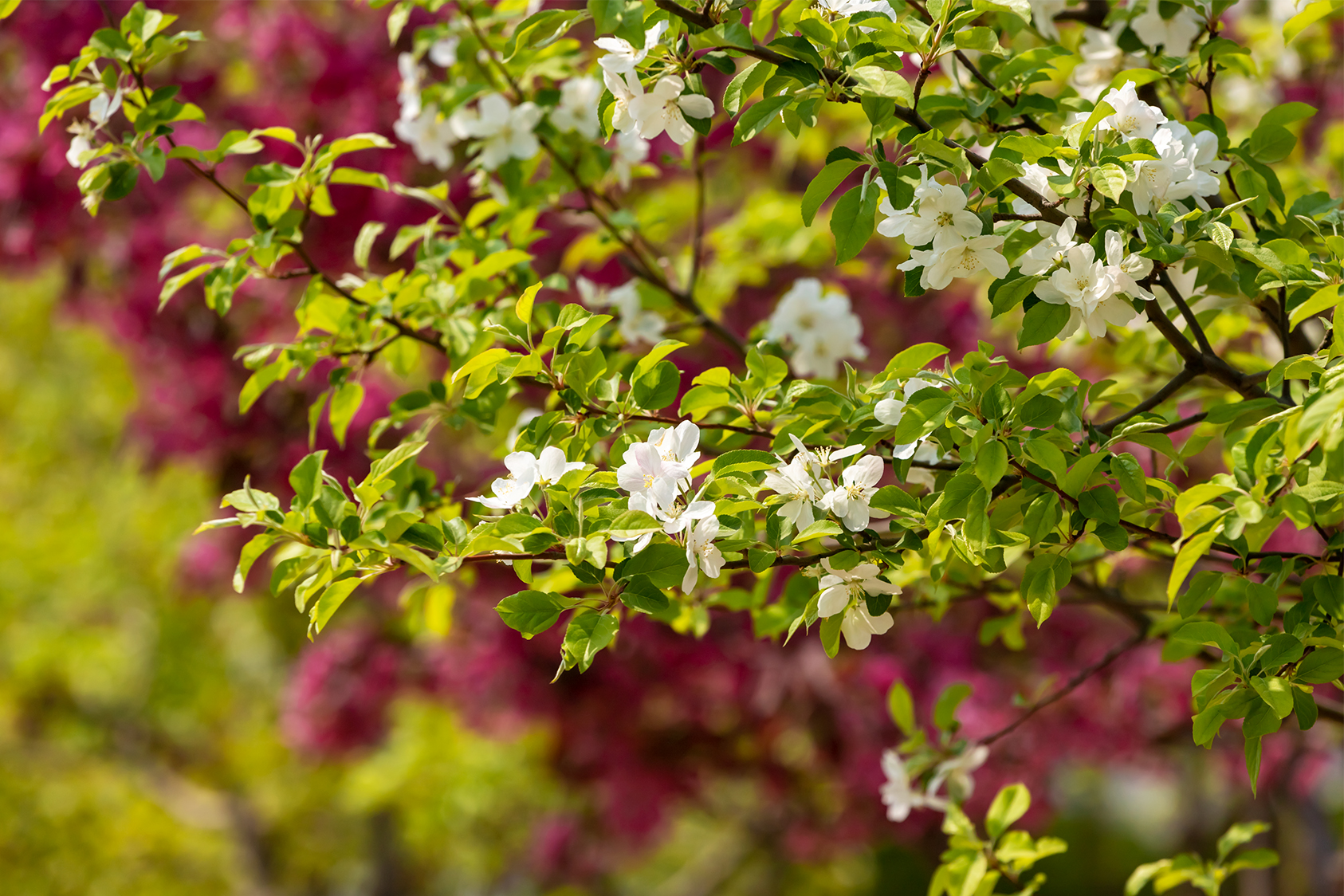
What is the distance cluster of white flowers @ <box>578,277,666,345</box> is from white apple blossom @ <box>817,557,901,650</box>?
0.89m

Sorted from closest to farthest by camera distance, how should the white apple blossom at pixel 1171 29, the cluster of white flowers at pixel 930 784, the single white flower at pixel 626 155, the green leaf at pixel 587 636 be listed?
the green leaf at pixel 587 636 → the white apple blossom at pixel 1171 29 → the cluster of white flowers at pixel 930 784 → the single white flower at pixel 626 155

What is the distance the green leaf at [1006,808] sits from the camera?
1.56m

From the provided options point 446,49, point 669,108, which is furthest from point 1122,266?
point 446,49

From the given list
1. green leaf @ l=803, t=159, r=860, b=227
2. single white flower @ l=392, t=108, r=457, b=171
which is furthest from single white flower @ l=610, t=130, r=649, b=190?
green leaf @ l=803, t=159, r=860, b=227

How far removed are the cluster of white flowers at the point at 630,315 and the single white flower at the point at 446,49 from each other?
461 millimetres

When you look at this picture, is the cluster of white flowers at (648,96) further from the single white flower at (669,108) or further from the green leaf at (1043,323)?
the green leaf at (1043,323)

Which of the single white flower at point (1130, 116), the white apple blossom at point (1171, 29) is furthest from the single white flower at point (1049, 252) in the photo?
the white apple blossom at point (1171, 29)

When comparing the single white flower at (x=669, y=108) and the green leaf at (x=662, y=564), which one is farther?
the single white flower at (x=669, y=108)

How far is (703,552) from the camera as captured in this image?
1012 millimetres

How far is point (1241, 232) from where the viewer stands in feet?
4.18

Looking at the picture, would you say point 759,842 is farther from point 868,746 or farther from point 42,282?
point 42,282

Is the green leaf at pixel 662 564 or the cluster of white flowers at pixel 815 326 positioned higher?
the green leaf at pixel 662 564

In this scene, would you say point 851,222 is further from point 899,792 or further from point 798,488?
point 899,792

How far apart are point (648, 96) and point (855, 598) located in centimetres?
57
